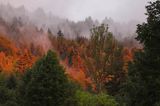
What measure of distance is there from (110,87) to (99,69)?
3.54 meters

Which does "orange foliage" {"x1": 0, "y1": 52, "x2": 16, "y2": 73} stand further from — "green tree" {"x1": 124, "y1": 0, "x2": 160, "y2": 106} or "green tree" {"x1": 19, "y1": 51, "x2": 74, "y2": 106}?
"green tree" {"x1": 124, "y1": 0, "x2": 160, "y2": 106}

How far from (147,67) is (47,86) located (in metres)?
14.7

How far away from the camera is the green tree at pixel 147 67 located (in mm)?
24656

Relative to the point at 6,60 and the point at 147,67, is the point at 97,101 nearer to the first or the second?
the point at 147,67

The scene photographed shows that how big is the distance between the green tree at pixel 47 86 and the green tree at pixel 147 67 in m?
13.2

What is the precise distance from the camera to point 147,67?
25.4m

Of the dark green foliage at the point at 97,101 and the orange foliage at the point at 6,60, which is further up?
the orange foliage at the point at 6,60

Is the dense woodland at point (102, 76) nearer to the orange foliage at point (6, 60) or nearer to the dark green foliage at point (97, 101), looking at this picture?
the dark green foliage at point (97, 101)

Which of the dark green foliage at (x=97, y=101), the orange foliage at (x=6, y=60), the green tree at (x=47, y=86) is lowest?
the dark green foliage at (x=97, y=101)

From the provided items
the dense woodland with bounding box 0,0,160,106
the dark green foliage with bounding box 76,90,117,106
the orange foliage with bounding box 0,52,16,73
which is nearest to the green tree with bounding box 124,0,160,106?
the dense woodland with bounding box 0,0,160,106

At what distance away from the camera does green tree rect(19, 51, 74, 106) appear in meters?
37.7

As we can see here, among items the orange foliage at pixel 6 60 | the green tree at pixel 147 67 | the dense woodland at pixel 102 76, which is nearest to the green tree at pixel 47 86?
the dense woodland at pixel 102 76

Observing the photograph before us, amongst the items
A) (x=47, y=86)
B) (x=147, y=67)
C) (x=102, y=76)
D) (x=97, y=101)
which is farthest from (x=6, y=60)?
(x=147, y=67)

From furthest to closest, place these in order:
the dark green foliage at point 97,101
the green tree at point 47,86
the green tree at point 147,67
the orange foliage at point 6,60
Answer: the orange foliage at point 6,60 < the dark green foliage at point 97,101 < the green tree at point 47,86 < the green tree at point 147,67
